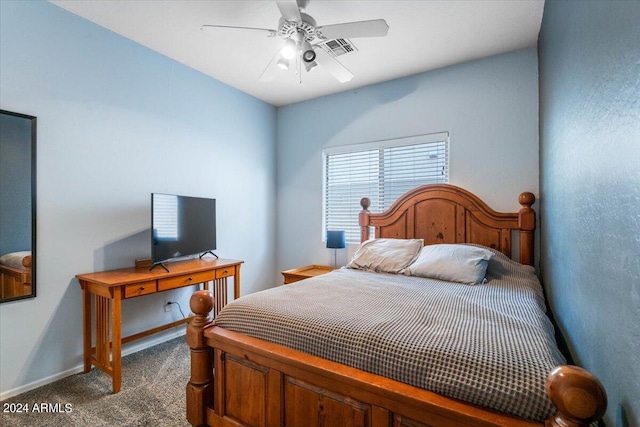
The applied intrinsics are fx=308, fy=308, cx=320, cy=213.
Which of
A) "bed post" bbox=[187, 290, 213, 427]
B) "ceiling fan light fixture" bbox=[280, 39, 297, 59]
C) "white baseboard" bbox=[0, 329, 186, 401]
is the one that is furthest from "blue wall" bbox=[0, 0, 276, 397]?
"ceiling fan light fixture" bbox=[280, 39, 297, 59]

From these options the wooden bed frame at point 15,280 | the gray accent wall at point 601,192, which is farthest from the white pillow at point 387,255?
the wooden bed frame at point 15,280

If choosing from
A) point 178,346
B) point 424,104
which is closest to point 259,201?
point 178,346

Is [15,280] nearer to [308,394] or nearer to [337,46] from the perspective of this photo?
[308,394]

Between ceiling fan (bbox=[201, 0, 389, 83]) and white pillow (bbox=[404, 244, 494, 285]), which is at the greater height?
ceiling fan (bbox=[201, 0, 389, 83])

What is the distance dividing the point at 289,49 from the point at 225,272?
2.02 m

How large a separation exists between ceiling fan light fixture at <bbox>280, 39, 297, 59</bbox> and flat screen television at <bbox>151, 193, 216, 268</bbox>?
151 cm

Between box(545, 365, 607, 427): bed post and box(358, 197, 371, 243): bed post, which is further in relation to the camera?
box(358, 197, 371, 243): bed post

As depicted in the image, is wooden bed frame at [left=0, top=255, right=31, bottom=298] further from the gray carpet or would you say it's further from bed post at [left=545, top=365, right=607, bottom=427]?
bed post at [left=545, top=365, right=607, bottom=427]

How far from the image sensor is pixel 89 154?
96.0 inches

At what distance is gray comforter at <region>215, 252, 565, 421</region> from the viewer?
3.20ft

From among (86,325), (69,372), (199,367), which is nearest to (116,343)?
(86,325)

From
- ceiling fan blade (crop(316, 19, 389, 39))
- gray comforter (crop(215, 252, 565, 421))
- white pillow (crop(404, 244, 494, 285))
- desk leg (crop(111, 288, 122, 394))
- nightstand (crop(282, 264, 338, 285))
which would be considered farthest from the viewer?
nightstand (crop(282, 264, 338, 285))

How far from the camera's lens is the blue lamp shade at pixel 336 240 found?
11.3 ft

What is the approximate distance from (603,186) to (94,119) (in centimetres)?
316
